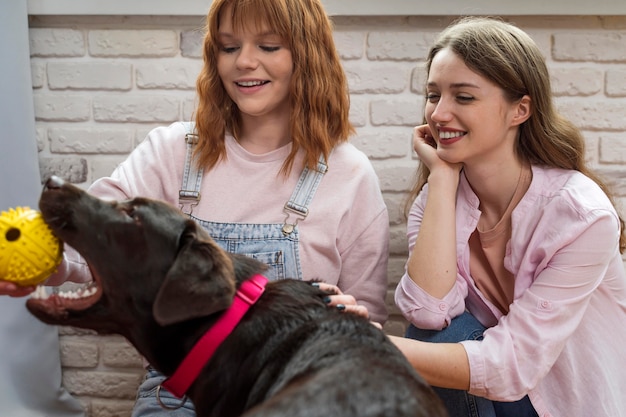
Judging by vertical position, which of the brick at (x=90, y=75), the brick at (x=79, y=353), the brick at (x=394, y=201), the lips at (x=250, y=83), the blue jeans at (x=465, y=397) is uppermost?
the lips at (x=250, y=83)

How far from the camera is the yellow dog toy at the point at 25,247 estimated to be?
4.33ft

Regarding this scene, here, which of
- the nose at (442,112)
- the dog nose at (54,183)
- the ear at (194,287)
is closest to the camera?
the ear at (194,287)

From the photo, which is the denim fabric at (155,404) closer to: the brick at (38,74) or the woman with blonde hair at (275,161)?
the woman with blonde hair at (275,161)

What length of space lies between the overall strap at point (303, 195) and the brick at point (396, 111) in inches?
17.9

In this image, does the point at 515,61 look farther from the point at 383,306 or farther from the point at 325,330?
the point at 325,330

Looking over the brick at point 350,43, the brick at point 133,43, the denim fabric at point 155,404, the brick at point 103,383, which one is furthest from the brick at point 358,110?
the brick at point 103,383

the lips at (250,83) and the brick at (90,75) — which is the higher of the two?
the lips at (250,83)

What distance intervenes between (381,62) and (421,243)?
76 centimetres

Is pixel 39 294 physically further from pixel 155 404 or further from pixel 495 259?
pixel 495 259

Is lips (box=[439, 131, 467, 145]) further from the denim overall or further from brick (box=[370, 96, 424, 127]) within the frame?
brick (box=[370, 96, 424, 127])

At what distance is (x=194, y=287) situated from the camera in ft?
4.04

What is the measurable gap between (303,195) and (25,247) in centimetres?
84

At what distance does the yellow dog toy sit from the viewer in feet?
4.33

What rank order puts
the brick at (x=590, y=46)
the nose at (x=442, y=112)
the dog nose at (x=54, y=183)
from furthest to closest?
the brick at (x=590, y=46)
the nose at (x=442, y=112)
the dog nose at (x=54, y=183)
